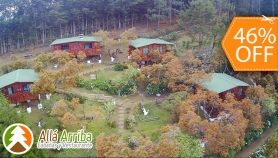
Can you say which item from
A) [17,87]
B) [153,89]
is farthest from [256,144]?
[17,87]

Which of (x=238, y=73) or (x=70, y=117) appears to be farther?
(x=238, y=73)

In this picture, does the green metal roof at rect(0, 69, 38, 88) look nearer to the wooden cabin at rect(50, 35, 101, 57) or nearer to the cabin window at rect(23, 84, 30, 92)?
the cabin window at rect(23, 84, 30, 92)

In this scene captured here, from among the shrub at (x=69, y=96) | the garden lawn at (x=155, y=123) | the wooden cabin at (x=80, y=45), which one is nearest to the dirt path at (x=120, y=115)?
the garden lawn at (x=155, y=123)

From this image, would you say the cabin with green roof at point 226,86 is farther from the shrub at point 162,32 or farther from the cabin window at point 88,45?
A: the shrub at point 162,32

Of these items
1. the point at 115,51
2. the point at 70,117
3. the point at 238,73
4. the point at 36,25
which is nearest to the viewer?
the point at 70,117

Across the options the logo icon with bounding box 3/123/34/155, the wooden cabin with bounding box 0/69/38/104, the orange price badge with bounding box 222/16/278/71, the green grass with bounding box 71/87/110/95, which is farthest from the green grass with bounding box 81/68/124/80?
the orange price badge with bounding box 222/16/278/71

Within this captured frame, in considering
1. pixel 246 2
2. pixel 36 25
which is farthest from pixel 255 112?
pixel 36 25

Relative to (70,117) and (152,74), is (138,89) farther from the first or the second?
(70,117)

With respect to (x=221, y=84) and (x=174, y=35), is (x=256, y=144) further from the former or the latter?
(x=174, y=35)
